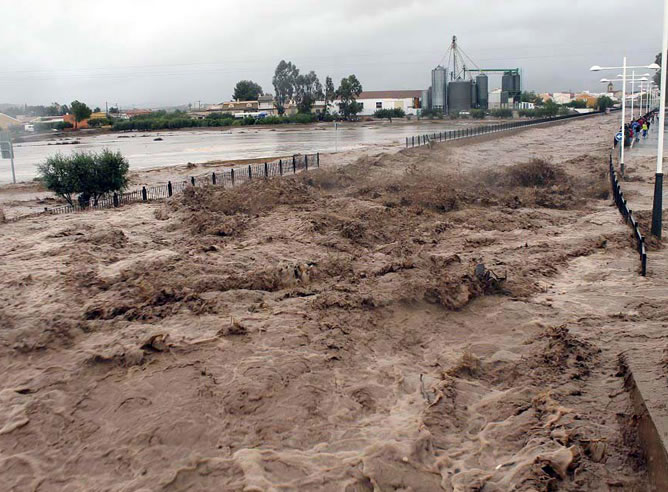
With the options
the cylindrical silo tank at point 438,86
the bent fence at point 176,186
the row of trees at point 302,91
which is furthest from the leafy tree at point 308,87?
the bent fence at point 176,186

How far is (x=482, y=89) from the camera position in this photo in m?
118

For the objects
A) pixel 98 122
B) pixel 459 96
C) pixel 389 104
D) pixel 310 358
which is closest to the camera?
pixel 310 358

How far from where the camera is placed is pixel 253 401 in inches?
319

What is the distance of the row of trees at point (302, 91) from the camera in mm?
116250

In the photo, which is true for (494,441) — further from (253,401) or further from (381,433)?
(253,401)

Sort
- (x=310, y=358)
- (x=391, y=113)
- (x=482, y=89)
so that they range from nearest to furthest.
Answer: (x=310, y=358) → (x=391, y=113) → (x=482, y=89)

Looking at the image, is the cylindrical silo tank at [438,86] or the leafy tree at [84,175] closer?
the leafy tree at [84,175]

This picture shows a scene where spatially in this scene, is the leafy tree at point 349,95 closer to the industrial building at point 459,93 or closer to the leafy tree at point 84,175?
the industrial building at point 459,93

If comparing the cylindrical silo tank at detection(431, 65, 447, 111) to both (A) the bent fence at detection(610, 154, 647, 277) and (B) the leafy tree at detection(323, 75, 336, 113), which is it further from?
(A) the bent fence at detection(610, 154, 647, 277)

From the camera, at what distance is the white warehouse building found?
13489 centimetres

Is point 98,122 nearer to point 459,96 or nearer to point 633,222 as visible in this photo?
point 459,96

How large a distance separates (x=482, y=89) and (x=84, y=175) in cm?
10494

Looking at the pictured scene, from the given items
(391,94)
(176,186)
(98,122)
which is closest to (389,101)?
(391,94)

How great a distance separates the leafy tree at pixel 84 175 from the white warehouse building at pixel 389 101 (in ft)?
359
